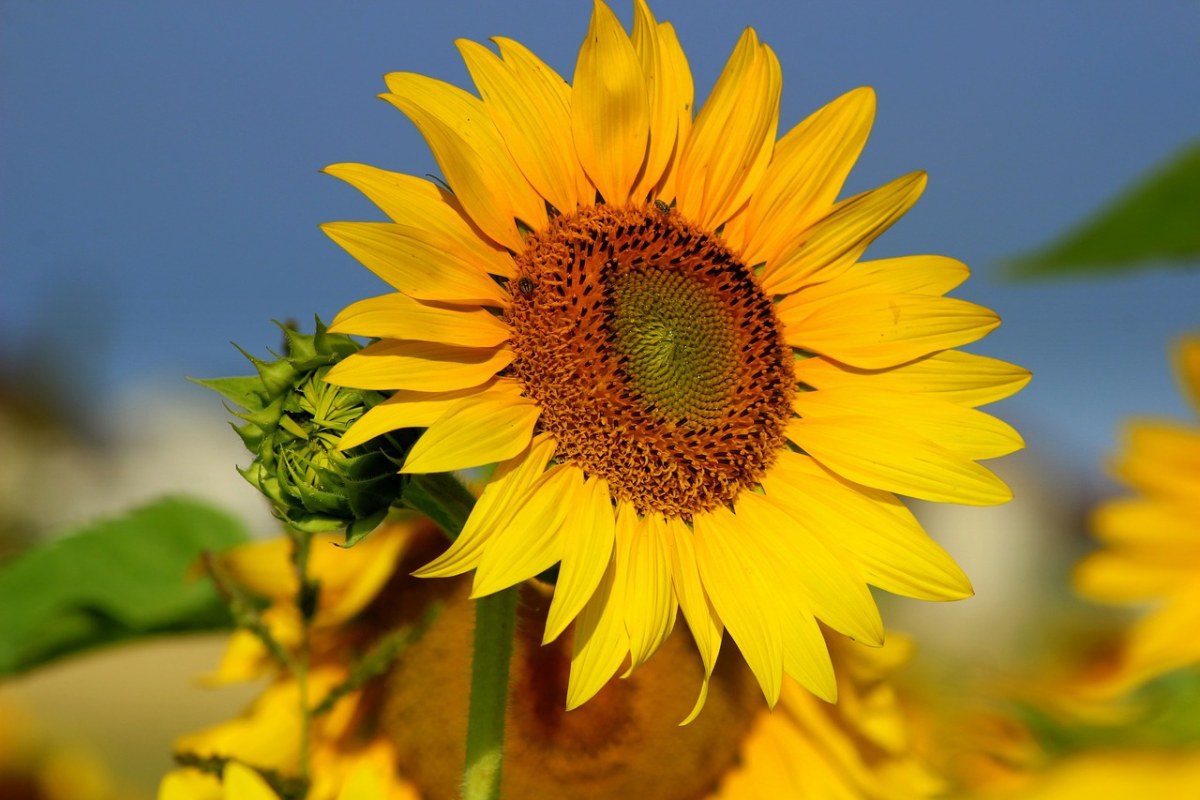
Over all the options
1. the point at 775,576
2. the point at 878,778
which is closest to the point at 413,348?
the point at 775,576

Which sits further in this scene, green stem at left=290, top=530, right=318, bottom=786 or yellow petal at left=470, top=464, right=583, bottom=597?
green stem at left=290, top=530, right=318, bottom=786

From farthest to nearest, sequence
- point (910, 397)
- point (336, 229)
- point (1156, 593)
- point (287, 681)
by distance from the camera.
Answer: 1. point (1156, 593)
2. point (287, 681)
3. point (910, 397)
4. point (336, 229)

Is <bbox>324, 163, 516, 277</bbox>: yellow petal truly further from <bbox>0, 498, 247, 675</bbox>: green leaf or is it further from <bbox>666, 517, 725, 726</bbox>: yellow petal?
<bbox>0, 498, 247, 675</bbox>: green leaf

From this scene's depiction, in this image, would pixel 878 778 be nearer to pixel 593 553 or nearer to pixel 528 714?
pixel 528 714

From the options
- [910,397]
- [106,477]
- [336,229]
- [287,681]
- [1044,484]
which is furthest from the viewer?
[106,477]

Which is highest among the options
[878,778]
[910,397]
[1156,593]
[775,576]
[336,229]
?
[336,229]

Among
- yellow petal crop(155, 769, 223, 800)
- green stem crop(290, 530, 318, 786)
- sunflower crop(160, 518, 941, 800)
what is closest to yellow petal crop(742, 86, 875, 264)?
sunflower crop(160, 518, 941, 800)

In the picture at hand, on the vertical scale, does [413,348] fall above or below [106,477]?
above
